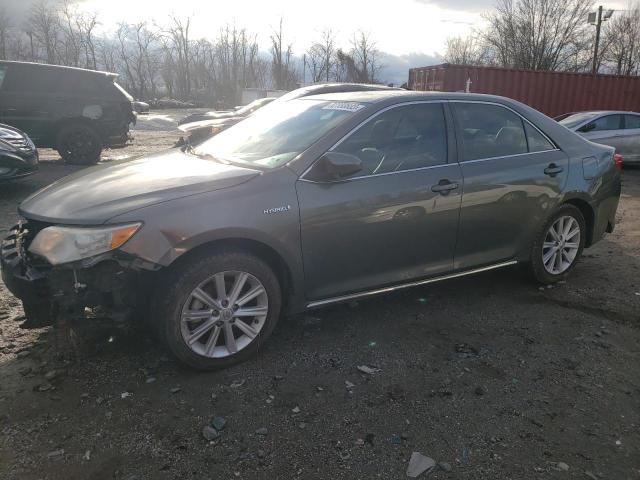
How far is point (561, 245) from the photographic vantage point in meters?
4.54

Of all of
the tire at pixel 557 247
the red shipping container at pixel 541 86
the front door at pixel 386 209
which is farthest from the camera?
the red shipping container at pixel 541 86

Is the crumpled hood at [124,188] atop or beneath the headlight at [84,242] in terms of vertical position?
atop

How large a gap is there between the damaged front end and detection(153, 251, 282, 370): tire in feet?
0.51

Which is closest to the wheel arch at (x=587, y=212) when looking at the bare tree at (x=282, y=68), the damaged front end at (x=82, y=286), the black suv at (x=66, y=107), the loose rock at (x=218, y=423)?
the loose rock at (x=218, y=423)

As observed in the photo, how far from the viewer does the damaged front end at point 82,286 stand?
8.95ft

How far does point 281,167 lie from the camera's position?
3.22 metres

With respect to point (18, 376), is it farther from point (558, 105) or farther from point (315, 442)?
point (558, 105)

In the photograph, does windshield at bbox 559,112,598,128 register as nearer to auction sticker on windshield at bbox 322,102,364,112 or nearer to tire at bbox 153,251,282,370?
auction sticker on windshield at bbox 322,102,364,112

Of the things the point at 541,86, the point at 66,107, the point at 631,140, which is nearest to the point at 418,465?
the point at 66,107

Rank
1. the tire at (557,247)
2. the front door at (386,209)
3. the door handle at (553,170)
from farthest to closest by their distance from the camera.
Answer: the tire at (557,247) < the door handle at (553,170) < the front door at (386,209)

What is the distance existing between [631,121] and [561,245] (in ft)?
32.7

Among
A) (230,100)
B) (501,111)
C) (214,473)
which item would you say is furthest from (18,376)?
(230,100)

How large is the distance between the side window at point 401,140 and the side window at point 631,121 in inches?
Answer: 427

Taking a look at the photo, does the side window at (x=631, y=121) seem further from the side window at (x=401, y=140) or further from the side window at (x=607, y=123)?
the side window at (x=401, y=140)
